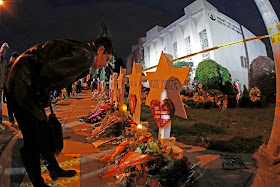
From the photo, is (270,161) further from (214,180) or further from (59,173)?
(59,173)

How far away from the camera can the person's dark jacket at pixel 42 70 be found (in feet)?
5.57

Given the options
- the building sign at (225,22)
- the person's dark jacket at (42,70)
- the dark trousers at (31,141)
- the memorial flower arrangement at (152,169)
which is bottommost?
the memorial flower arrangement at (152,169)

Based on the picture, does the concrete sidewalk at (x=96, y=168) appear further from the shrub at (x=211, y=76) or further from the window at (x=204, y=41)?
the window at (x=204, y=41)

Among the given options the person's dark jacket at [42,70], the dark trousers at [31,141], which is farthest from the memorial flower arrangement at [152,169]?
the person's dark jacket at [42,70]

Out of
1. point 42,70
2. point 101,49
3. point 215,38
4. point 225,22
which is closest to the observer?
point 42,70

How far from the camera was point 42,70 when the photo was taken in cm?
177

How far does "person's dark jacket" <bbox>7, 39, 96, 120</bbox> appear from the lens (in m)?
1.70

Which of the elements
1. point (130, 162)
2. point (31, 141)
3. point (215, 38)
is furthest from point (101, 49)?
point (215, 38)

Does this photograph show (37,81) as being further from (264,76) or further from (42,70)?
(264,76)

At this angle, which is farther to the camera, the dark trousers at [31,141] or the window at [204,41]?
the window at [204,41]

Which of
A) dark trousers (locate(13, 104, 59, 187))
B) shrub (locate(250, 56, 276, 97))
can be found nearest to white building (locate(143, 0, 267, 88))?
shrub (locate(250, 56, 276, 97))

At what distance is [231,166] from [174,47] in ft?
85.1

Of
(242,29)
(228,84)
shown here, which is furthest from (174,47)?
(228,84)

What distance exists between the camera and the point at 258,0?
3.15 meters
